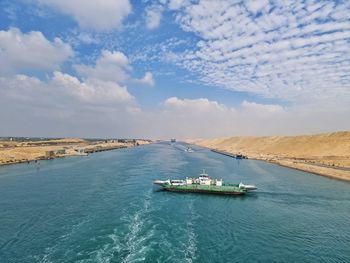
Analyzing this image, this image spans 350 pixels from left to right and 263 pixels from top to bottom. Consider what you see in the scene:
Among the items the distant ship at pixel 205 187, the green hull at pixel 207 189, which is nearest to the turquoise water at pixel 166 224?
the green hull at pixel 207 189

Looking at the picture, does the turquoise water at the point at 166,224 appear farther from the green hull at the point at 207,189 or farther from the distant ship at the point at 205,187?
the distant ship at the point at 205,187

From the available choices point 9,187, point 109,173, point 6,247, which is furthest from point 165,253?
point 109,173

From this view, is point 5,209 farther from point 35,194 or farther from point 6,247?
point 6,247

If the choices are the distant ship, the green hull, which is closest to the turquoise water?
the green hull

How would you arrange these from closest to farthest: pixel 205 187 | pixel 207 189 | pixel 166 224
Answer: pixel 166 224 < pixel 207 189 < pixel 205 187

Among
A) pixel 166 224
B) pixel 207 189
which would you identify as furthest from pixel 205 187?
pixel 166 224

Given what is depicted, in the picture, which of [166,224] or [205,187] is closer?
[166,224]

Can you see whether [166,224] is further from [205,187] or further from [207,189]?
[205,187]
